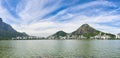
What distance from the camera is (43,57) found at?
62.0 meters

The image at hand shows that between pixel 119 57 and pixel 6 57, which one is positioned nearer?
pixel 119 57

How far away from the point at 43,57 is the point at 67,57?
7.86 m

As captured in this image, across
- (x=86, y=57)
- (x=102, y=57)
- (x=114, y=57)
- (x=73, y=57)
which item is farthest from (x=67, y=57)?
(x=114, y=57)

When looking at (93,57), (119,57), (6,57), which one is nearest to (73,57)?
(93,57)

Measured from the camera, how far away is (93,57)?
61094mm

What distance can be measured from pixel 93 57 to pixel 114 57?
21.6 ft

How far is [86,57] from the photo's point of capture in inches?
2400

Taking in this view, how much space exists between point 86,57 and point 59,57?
29.0ft

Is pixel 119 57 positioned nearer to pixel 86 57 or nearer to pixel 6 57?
pixel 86 57

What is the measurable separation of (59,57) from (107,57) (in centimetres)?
1548

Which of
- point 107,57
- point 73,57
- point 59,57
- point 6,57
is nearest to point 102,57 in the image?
point 107,57

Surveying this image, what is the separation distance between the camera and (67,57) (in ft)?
204

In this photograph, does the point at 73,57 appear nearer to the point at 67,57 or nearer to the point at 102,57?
the point at 67,57

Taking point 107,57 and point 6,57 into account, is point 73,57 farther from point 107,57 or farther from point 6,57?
point 6,57
